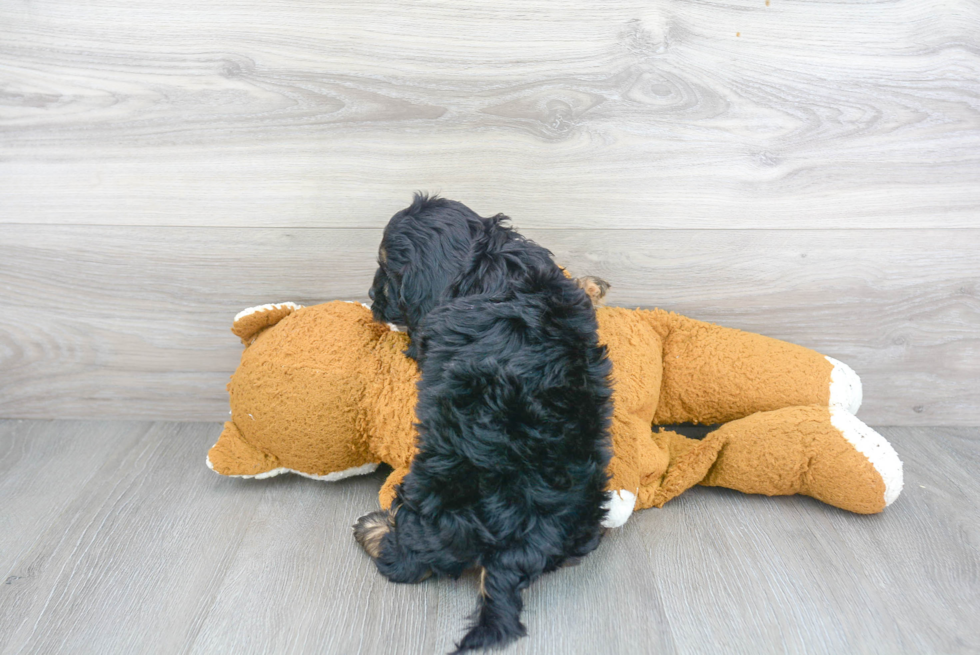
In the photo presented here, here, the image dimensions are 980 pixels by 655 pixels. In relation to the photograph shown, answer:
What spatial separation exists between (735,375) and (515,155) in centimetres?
62

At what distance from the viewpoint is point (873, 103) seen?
1.28 meters

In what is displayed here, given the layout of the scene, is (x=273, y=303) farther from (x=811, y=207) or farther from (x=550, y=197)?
(x=811, y=207)

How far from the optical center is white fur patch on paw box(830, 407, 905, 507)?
1102 millimetres

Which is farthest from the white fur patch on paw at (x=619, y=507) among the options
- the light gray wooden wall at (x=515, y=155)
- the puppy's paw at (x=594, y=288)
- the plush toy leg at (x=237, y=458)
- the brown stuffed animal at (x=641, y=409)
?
the plush toy leg at (x=237, y=458)

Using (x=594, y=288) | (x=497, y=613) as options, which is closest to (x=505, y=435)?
(x=497, y=613)

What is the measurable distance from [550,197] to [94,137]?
3.11 ft

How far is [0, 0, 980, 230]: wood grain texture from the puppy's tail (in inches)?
28.8

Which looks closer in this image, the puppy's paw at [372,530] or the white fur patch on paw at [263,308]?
the puppy's paw at [372,530]

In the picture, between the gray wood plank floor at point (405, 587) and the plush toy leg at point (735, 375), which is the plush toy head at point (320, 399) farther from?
the plush toy leg at point (735, 375)

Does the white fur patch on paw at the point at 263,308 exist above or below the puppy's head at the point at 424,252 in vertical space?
below

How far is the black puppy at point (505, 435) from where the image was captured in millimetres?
876

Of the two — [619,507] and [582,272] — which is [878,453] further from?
[582,272]

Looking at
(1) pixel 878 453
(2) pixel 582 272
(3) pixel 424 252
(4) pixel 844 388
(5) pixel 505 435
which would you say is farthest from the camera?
(2) pixel 582 272

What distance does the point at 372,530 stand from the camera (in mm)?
1058
